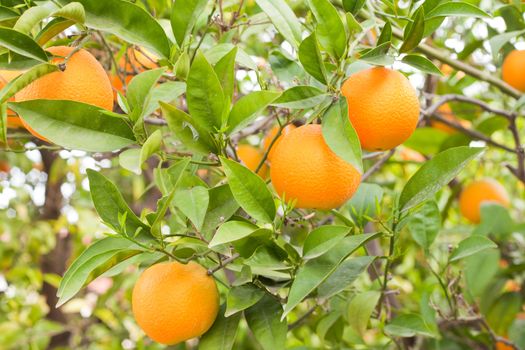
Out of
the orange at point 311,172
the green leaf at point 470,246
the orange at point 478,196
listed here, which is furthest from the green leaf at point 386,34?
the orange at point 478,196

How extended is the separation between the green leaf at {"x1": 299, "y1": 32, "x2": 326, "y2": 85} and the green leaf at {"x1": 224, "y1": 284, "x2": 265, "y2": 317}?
27 centimetres

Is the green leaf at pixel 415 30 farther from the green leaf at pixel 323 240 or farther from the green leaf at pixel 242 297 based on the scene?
the green leaf at pixel 242 297

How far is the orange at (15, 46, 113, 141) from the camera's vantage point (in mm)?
717

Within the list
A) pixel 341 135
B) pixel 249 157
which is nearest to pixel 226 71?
pixel 341 135

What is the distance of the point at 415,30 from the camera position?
72cm

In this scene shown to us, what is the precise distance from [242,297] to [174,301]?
0.08m

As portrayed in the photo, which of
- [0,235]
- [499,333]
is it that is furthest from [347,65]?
[0,235]

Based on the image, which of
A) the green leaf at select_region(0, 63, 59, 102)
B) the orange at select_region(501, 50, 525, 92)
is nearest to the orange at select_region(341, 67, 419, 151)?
the green leaf at select_region(0, 63, 59, 102)

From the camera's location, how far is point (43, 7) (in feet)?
2.26

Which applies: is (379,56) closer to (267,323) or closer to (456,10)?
(456,10)

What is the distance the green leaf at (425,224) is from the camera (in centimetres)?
103

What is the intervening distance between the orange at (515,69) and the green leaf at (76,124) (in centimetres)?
84

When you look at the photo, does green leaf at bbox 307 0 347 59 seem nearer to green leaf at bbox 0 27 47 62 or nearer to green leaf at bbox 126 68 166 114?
green leaf at bbox 126 68 166 114

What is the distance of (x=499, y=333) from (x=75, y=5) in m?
1.17
